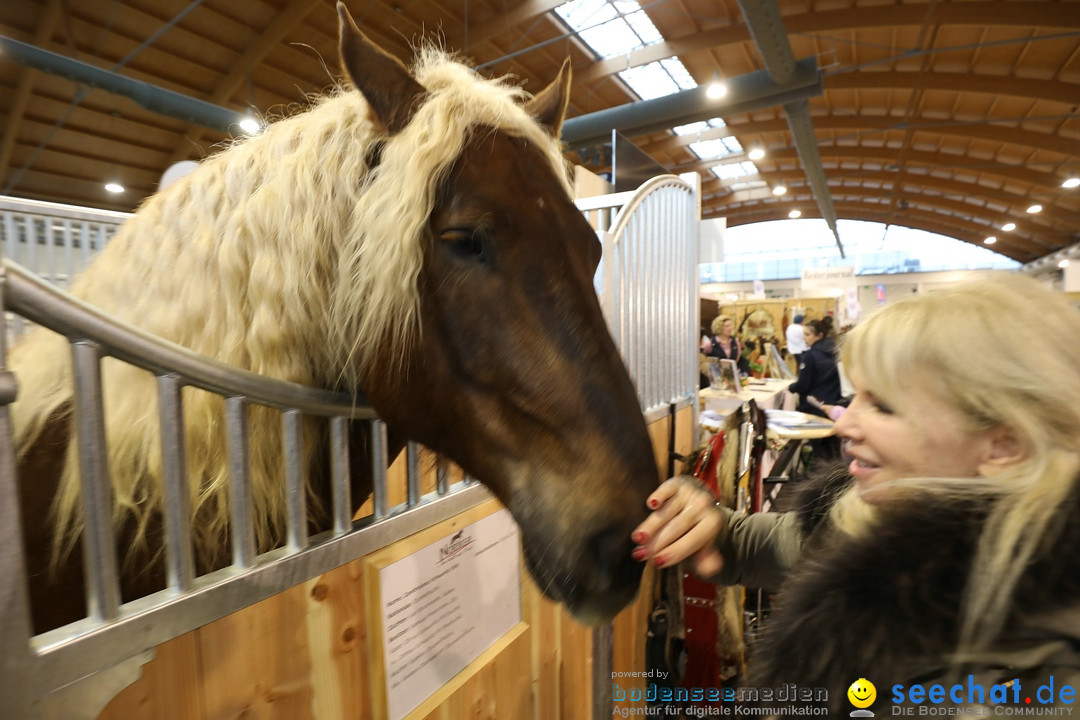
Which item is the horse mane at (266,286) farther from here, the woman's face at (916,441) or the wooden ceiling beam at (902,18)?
the wooden ceiling beam at (902,18)

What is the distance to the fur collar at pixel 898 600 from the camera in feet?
2.03

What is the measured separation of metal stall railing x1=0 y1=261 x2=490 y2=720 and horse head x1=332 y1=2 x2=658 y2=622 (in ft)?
0.55

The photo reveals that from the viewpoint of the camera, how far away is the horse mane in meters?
0.71

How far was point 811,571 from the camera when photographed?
Answer: 0.80 metres

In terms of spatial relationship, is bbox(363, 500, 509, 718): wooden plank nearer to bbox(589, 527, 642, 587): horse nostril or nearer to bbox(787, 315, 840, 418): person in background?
bbox(589, 527, 642, 587): horse nostril

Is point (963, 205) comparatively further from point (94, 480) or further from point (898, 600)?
point (94, 480)

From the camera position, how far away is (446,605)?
1.13 meters

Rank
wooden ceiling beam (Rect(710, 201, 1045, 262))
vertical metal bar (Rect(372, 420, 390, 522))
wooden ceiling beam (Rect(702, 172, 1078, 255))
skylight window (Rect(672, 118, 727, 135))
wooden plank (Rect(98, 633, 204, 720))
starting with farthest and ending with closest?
1. wooden ceiling beam (Rect(710, 201, 1045, 262))
2. wooden ceiling beam (Rect(702, 172, 1078, 255))
3. skylight window (Rect(672, 118, 727, 135))
4. vertical metal bar (Rect(372, 420, 390, 522))
5. wooden plank (Rect(98, 633, 204, 720))

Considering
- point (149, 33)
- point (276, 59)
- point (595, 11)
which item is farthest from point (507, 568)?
point (595, 11)

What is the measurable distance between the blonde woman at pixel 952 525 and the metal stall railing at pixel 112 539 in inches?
20.1

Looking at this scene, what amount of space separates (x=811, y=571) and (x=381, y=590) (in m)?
0.74

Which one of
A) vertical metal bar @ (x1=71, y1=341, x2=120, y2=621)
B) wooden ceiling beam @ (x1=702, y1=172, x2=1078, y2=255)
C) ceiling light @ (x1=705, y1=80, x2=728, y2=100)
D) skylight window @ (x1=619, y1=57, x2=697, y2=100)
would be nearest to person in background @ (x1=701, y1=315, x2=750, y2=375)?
ceiling light @ (x1=705, y1=80, x2=728, y2=100)

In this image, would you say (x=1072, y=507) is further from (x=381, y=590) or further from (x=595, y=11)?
(x=595, y=11)

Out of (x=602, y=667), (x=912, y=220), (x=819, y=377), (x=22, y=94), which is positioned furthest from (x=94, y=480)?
(x=912, y=220)
